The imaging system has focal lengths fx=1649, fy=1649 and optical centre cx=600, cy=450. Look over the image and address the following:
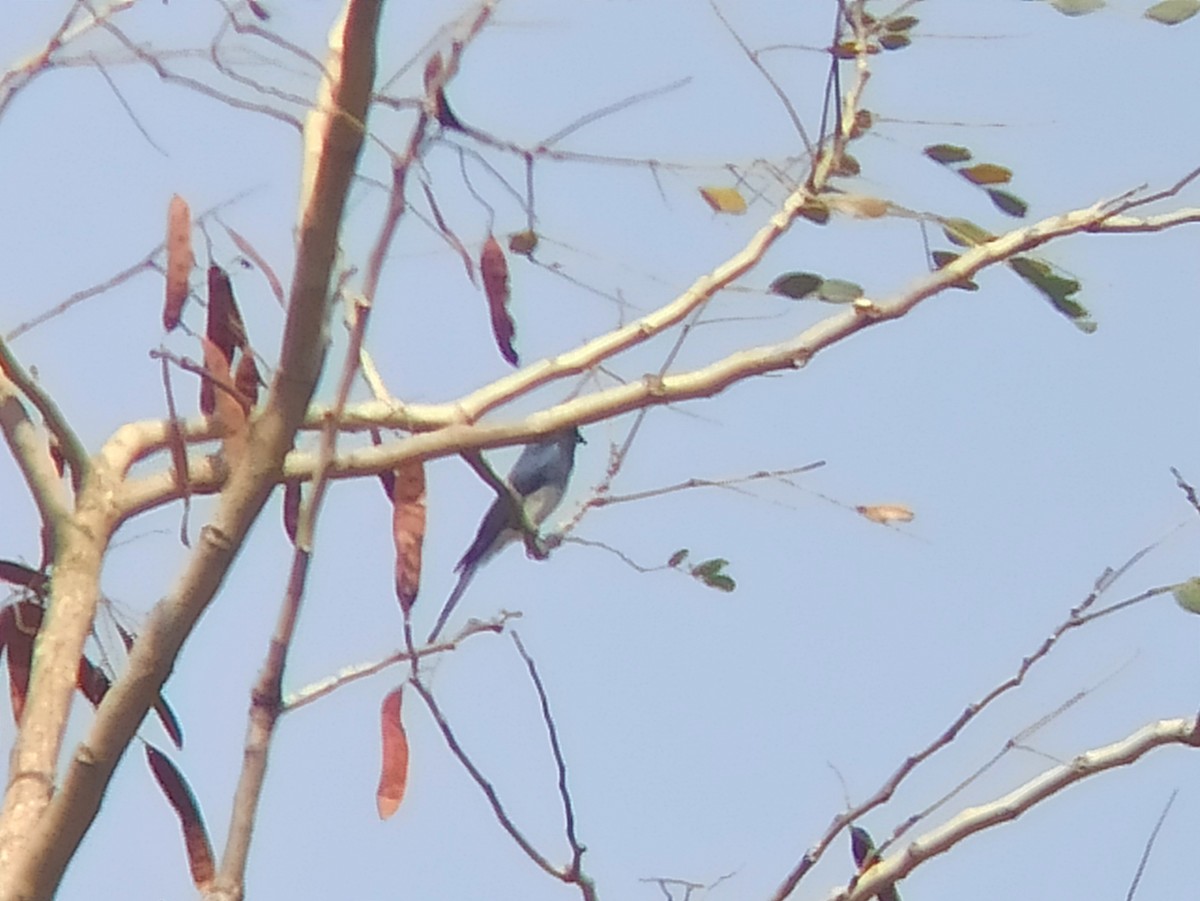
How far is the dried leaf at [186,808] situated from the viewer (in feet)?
5.50

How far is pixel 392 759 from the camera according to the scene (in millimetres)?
1535

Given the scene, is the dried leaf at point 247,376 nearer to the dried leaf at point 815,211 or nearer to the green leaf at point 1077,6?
the dried leaf at point 815,211

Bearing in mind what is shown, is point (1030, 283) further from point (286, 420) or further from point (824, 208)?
point (286, 420)

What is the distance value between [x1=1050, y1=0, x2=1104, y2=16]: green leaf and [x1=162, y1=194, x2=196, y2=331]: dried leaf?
3.42 feet

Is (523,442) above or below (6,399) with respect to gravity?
below

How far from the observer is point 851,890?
1.55m

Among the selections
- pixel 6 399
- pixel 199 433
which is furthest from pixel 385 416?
pixel 6 399

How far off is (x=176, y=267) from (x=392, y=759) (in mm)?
630

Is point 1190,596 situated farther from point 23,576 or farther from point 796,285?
point 23,576

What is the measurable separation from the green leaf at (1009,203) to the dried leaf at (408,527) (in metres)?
0.82

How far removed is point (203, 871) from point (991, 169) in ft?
4.02

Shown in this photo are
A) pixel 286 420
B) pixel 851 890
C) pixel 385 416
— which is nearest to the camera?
pixel 286 420

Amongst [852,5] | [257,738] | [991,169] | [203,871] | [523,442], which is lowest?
[257,738]

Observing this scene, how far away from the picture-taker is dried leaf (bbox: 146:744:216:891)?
5.50 feet
